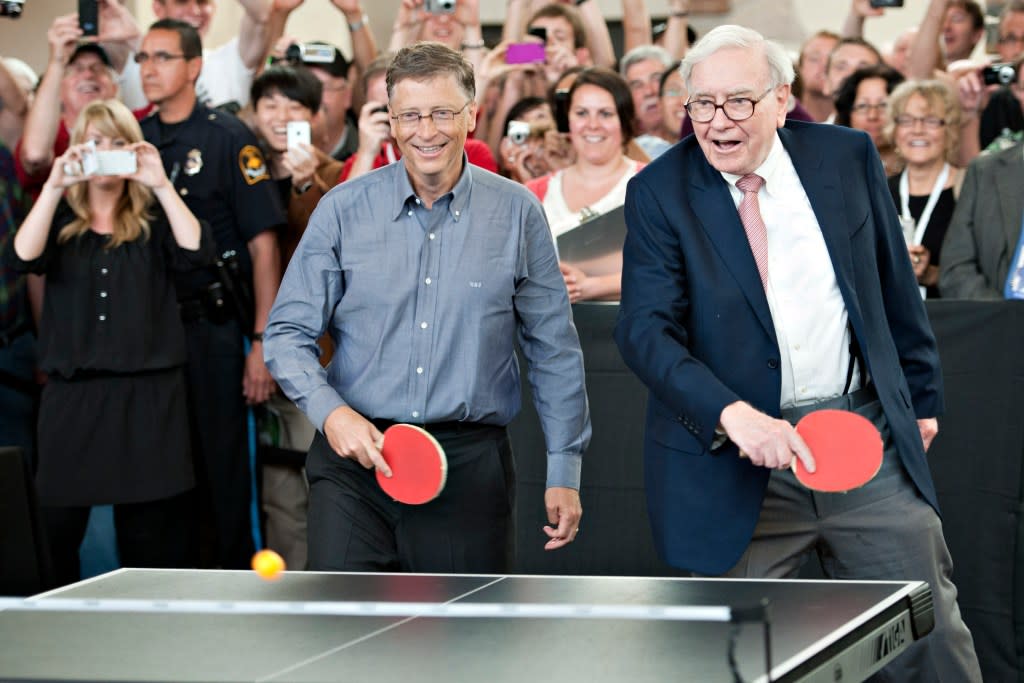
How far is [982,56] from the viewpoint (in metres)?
11.5

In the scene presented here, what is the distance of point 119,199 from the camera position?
5879 millimetres

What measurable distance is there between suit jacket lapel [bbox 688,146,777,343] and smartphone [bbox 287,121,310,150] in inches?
118

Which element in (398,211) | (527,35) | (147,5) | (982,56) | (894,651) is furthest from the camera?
(982,56)

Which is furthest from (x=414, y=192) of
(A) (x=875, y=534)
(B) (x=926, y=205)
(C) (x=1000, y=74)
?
(C) (x=1000, y=74)

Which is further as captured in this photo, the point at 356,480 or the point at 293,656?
the point at 356,480

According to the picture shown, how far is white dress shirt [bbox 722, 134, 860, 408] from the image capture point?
11.7 feet

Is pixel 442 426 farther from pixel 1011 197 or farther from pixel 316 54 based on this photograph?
pixel 316 54

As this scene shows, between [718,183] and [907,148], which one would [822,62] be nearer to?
[907,148]

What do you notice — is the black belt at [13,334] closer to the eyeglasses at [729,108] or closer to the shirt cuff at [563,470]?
the shirt cuff at [563,470]

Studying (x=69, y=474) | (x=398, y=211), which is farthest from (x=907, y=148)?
(x=69, y=474)

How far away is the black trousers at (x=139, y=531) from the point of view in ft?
19.3

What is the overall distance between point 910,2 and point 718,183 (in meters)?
8.95

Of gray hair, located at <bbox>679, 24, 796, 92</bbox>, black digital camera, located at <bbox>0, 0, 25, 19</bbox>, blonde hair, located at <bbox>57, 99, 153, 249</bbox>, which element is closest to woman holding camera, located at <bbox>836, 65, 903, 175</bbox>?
blonde hair, located at <bbox>57, 99, 153, 249</bbox>

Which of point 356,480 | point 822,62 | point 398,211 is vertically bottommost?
point 356,480
